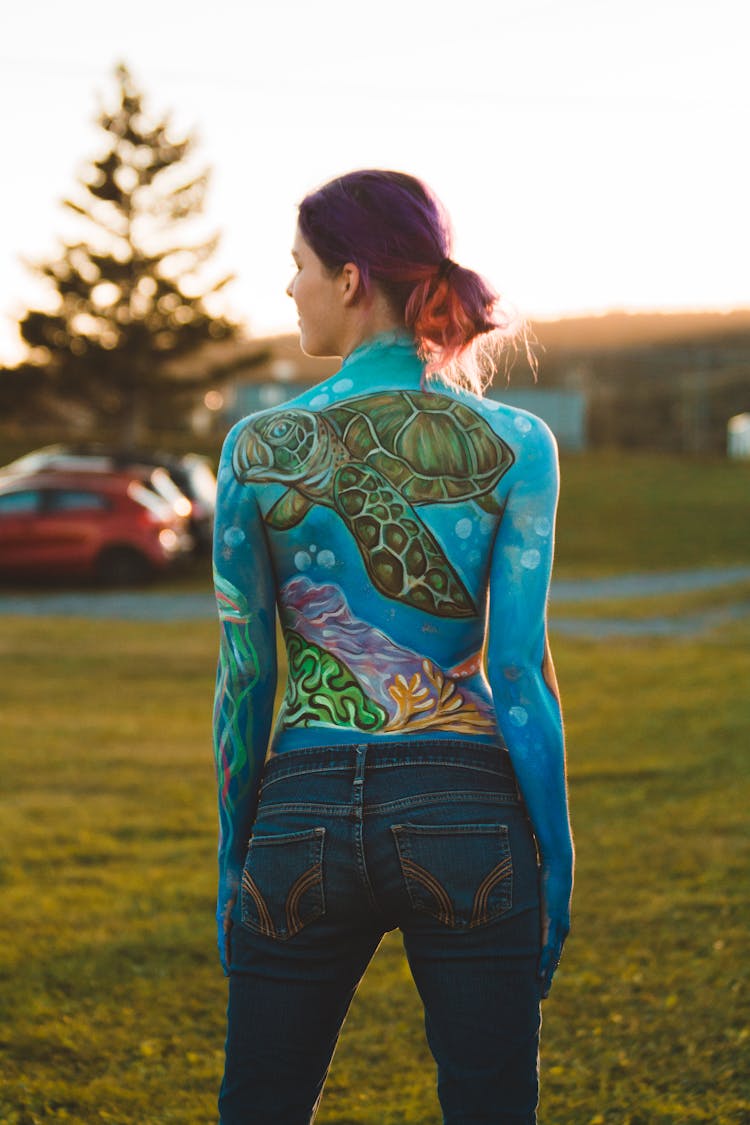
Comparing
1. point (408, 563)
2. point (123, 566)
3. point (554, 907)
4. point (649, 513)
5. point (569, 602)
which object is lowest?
point (649, 513)

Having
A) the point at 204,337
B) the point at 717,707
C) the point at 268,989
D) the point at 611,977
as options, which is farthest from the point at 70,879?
the point at 204,337

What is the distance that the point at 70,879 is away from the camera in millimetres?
6168

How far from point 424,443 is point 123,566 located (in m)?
19.2

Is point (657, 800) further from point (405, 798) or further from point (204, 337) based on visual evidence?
point (204, 337)

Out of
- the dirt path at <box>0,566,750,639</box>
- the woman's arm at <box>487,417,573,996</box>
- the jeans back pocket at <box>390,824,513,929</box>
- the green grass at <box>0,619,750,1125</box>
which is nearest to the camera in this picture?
the jeans back pocket at <box>390,824,513,929</box>

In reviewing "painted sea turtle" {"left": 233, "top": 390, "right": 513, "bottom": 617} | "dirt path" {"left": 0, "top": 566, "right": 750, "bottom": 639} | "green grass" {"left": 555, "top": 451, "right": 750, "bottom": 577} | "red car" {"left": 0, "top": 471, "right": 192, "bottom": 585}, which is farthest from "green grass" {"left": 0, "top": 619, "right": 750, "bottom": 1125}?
"green grass" {"left": 555, "top": 451, "right": 750, "bottom": 577}

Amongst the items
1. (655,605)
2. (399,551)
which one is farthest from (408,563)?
(655,605)

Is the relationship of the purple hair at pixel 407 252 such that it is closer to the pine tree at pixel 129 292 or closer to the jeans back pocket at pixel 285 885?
the jeans back pocket at pixel 285 885

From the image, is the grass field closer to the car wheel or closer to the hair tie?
the hair tie

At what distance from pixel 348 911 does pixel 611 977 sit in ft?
10.4

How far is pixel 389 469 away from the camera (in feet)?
6.93

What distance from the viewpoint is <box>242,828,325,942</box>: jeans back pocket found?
195cm

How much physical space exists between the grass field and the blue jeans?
1930 mm

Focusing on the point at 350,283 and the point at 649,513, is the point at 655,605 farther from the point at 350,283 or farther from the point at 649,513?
the point at 350,283
